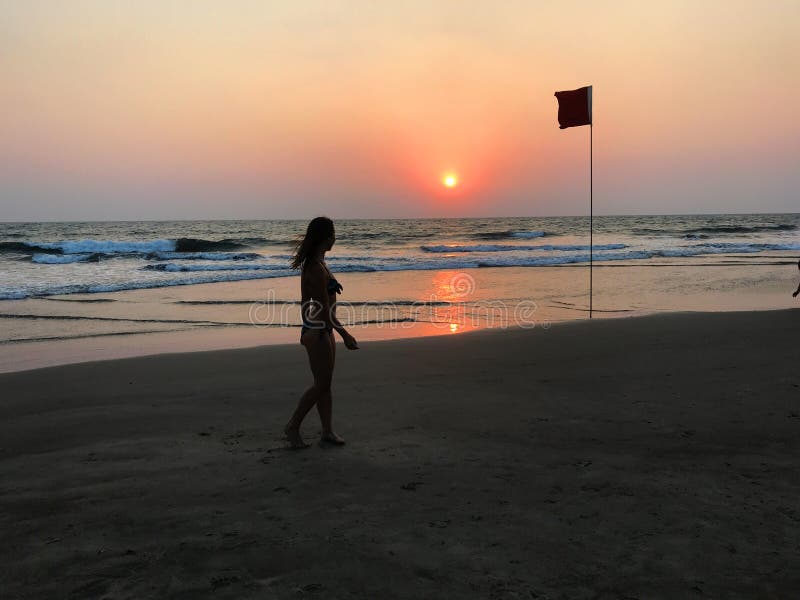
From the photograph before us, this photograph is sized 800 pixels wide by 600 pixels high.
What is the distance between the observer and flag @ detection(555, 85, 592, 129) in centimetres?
1125

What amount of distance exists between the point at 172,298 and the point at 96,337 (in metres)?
5.38

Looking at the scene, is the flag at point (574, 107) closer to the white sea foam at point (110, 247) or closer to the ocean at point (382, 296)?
the ocean at point (382, 296)

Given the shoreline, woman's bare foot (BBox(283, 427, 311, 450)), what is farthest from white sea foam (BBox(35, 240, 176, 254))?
woman's bare foot (BBox(283, 427, 311, 450))

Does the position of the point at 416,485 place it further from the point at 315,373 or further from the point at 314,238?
the point at 314,238

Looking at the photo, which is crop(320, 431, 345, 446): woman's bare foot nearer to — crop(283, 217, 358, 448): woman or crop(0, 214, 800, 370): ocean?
crop(283, 217, 358, 448): woman

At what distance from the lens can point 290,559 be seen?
2943 millimetres

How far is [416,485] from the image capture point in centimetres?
380

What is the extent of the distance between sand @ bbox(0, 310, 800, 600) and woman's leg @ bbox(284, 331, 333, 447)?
9.3 inches

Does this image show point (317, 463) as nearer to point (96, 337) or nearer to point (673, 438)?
point (673, 438)

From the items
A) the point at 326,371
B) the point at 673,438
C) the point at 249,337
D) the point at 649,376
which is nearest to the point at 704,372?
the point at 649,376

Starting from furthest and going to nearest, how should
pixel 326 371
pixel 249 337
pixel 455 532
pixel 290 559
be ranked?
pixel 249 337 < pixel 326 371 < pixel 455 532 < pixel 290 559

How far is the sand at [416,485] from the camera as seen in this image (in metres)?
2.81

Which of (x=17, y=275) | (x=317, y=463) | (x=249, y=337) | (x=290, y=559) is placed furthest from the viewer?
(x=17, y=275)

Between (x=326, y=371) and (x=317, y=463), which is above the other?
(x=326, y=371)
